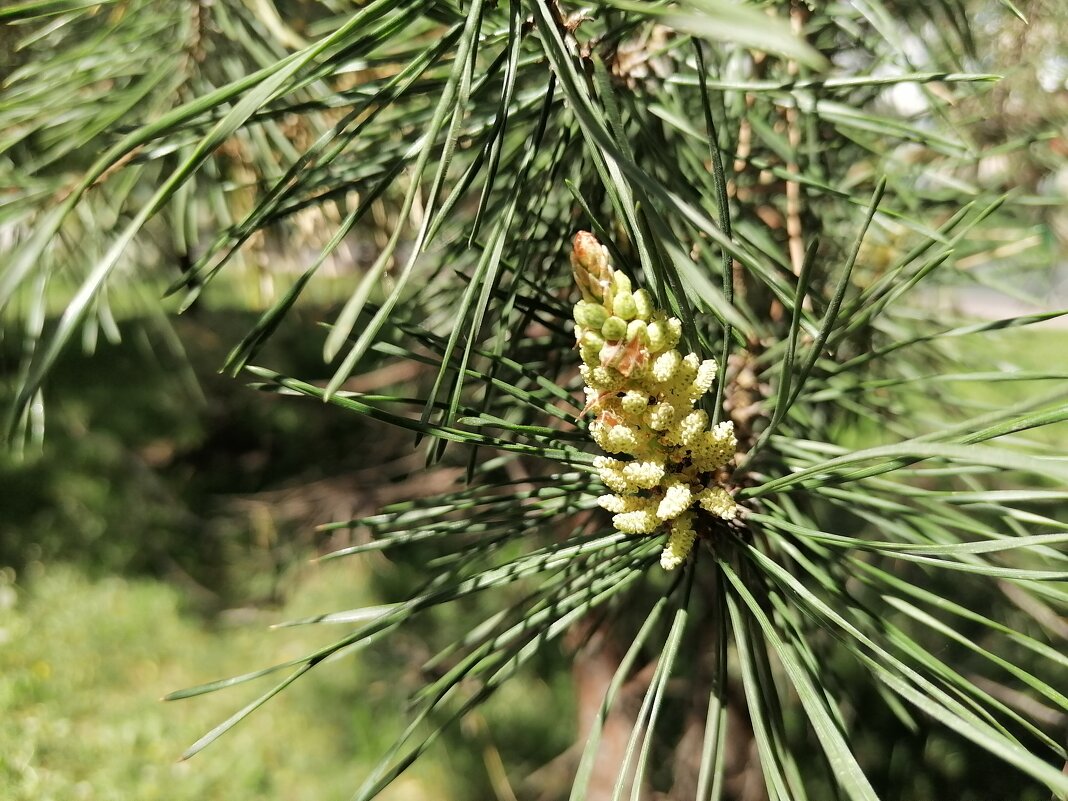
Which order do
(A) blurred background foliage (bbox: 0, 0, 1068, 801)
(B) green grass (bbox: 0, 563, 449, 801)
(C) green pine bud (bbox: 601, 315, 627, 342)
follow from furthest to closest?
(B) green grass (bbox: 0, 563, 449, 801) < (A) blurred background foliage (bbox: 0, 0, 1068, 801) < (C) green pine bud (bbox: 601, 315, 627, 342)

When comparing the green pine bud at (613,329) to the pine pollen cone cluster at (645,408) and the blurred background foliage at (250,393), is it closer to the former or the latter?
the pine pollen cone cluster at (645,408)

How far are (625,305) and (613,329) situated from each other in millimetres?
11

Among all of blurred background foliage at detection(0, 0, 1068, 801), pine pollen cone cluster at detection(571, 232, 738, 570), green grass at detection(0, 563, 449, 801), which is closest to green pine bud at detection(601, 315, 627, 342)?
pine pollen cone cluster at detection(571, 232, 738, 570)

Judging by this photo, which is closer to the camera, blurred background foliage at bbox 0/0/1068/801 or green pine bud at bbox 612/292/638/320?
green pine bud at bbox 612/292/638/320

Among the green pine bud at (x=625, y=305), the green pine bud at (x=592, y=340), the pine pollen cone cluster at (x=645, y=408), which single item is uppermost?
the green pine bud at (x=625, y=305)

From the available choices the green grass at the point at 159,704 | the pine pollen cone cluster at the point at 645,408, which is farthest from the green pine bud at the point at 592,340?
the green grass at the point at 159,704

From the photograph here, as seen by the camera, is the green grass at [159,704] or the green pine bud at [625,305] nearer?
the green pine bud at [625,305]

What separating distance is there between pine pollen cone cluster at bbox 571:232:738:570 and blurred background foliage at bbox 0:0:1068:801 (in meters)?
0.10

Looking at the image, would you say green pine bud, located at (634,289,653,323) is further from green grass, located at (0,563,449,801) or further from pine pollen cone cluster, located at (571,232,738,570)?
green grass, located at (0,563,449,801)

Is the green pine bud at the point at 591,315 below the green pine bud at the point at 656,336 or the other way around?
the other way around

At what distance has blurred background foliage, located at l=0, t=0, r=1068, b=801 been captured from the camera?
1.50 feet

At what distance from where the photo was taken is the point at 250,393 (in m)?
2.02

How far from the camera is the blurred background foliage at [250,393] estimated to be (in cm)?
46

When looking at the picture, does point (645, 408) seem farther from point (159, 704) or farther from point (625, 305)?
point (159, 704)
